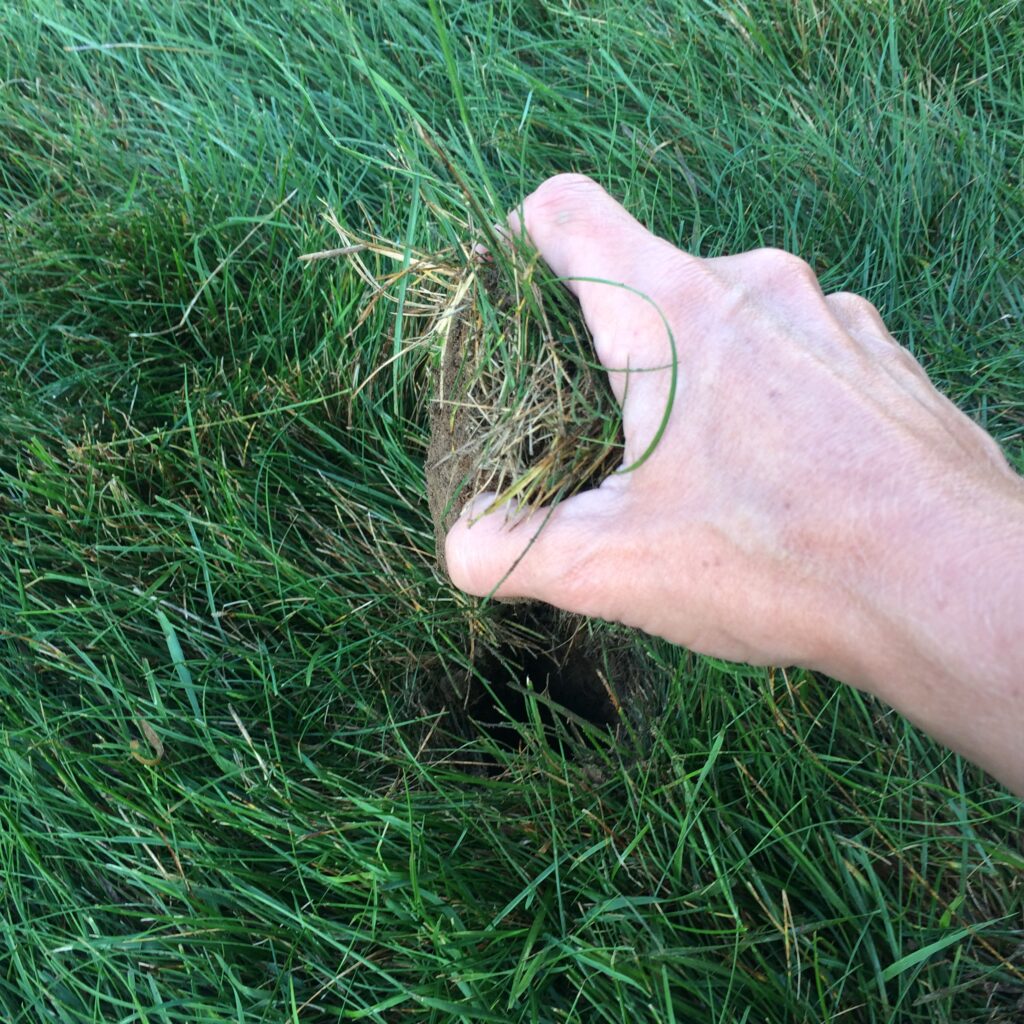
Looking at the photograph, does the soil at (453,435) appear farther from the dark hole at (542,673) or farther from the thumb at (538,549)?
the dark hole at (542,673)

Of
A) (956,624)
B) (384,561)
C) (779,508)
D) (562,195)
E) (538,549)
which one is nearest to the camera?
(956,624)

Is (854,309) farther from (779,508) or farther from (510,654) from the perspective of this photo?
(510,654)

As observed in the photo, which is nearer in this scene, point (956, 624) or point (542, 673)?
point (956, 624)

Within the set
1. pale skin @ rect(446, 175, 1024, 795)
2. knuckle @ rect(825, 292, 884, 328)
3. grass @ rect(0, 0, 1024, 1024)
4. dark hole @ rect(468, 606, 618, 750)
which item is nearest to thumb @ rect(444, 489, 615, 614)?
pale skin @ rect(446, 175, 1024, 795)

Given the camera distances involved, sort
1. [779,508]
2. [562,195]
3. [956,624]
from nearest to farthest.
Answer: [956,624], [779,508], [562,195]

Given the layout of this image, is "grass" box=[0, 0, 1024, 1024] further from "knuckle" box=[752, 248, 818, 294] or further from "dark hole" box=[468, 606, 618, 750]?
"knuckle" box=[752, 248, 818, 294]

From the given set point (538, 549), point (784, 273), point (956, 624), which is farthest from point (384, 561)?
point (956, 624)

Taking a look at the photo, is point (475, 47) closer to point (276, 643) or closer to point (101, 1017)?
point (276, 643)
